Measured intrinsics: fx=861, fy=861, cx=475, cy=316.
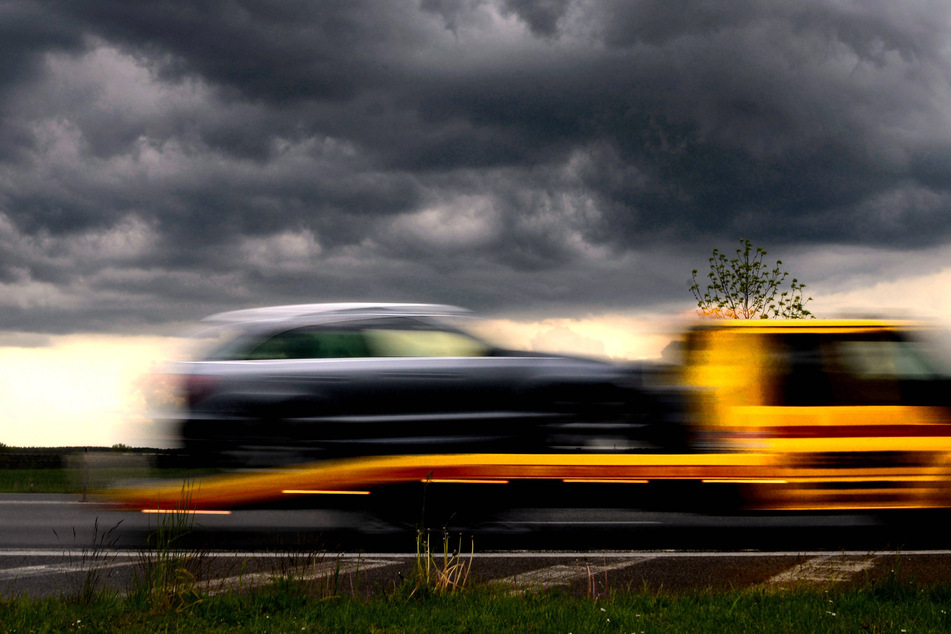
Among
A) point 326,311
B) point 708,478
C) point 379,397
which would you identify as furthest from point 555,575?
point 326,311

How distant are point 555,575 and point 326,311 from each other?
3.15 meters

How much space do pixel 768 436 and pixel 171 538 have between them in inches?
186

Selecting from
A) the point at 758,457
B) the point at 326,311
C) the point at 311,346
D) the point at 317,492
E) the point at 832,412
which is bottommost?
the point at 317,492

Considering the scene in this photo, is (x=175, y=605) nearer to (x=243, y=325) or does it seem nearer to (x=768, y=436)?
(x=243, y=325)

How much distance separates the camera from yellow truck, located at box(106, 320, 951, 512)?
713 cm

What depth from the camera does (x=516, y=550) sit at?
724cm

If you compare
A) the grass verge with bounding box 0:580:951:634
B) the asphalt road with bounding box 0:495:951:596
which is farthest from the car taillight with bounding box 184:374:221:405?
the grass verge with bounding box 0:580:951:634

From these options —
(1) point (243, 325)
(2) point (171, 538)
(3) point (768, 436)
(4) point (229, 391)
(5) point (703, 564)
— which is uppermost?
(1) point (243, 325)

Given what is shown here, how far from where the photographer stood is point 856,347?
24.3 ft

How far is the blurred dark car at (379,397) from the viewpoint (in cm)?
714

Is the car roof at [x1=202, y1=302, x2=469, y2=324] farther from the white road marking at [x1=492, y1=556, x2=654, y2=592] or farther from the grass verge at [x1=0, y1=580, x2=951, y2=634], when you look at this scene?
the grass verge at [x1=0, y1=580, x2=951, y2=634]

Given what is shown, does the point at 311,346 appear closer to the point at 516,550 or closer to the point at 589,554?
the point at 516,550

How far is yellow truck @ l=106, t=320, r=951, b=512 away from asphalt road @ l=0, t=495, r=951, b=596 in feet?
1.17

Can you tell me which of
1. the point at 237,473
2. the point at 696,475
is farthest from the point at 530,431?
the point at 237,473
